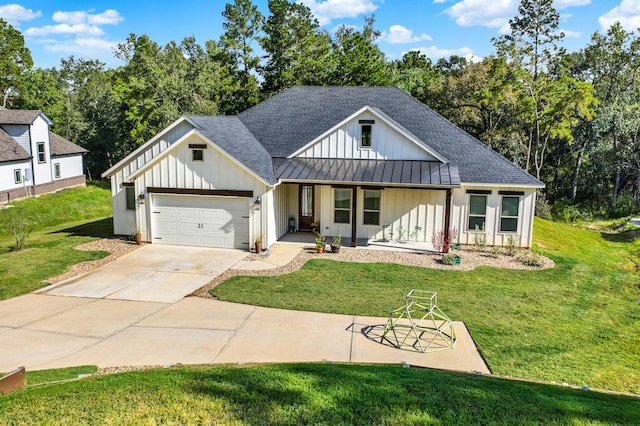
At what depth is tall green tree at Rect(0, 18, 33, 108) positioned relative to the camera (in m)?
45.6

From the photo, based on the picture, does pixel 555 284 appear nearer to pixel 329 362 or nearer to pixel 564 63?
pixel 329 362

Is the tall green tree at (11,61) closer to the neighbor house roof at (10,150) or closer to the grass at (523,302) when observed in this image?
the neighbor house roof at (10,150)

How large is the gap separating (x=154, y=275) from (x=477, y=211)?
12.9 metres

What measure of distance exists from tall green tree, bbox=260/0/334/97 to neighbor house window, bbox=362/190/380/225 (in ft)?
77.9

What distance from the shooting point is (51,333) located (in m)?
10.9

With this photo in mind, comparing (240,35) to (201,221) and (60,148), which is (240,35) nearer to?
(60,148)

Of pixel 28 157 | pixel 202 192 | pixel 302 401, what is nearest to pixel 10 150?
pixel 28 157

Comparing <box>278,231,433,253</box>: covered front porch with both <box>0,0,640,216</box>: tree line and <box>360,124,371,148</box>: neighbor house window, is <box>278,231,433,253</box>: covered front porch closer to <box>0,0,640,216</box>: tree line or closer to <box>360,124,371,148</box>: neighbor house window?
<box>360,124,371,148</box>: neighbor house window

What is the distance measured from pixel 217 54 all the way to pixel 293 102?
2358cm

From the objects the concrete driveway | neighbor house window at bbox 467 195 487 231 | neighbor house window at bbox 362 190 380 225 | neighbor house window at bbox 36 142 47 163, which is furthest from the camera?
neighbor house window at bbox 36 142 47 163

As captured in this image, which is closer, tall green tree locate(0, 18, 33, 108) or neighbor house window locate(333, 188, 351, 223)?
neighbor house window locate(333, 188, 351, 223)

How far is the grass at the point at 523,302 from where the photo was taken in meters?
9.51

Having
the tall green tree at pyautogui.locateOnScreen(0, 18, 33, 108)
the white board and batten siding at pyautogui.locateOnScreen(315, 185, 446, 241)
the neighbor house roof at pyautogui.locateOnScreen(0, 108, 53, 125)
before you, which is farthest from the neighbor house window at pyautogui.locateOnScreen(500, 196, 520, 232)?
the tall green tree at pyautogui.locateOnScreen(0, 18, 33, 108)

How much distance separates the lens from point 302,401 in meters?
6.79
